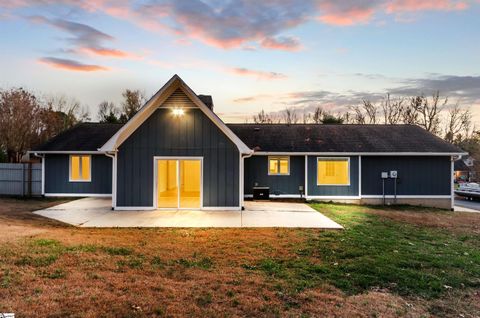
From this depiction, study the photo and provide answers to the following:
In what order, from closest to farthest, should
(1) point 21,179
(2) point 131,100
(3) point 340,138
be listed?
(1) point 21,179
(3) point 340,138
(2) point 131,100

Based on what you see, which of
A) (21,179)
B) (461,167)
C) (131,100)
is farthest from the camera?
(461,167)

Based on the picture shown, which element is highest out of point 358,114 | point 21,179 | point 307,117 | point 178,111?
point 307,117

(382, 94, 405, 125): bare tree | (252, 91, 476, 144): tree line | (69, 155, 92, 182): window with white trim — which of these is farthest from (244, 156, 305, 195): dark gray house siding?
(382, 94, 405, 125): bare tree

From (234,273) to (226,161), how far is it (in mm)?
7072

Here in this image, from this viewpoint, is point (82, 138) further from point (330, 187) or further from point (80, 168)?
point (330, 187)

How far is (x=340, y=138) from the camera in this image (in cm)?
1688

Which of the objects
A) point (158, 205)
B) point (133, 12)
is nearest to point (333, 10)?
point (133, 12)

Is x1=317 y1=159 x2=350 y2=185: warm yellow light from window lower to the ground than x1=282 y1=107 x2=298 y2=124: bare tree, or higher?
lower

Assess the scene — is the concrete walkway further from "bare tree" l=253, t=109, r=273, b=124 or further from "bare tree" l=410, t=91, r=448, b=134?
"bare tree" l=410, t=91, r=448, b=134

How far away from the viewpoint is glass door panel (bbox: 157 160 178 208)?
12.2 meters

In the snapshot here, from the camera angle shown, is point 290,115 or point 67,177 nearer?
point 67,177

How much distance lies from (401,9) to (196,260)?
12774 mm

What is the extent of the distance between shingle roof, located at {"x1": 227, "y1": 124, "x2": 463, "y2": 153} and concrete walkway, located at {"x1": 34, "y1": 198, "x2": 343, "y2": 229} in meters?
4.38

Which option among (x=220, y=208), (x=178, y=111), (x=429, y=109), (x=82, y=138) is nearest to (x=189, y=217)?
(x=220, y=208)
